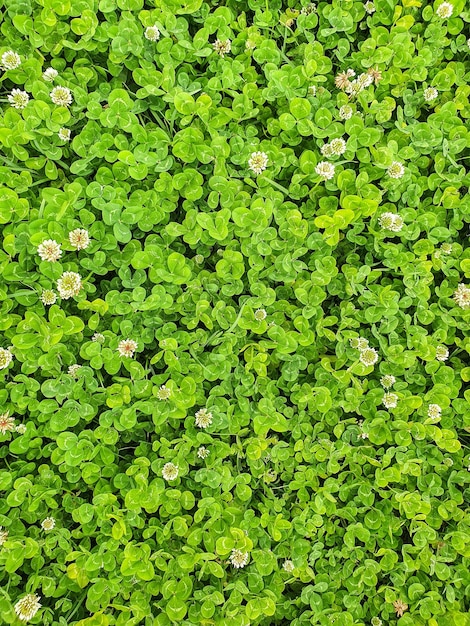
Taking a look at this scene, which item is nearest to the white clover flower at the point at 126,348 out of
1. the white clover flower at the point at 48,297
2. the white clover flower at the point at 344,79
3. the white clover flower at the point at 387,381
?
the white clover flower at the point at 48,297

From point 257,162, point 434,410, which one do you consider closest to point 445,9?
point 257,162

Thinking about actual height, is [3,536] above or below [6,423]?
below

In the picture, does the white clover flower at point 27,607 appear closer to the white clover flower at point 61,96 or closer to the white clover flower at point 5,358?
the white clover flower at point 5,358

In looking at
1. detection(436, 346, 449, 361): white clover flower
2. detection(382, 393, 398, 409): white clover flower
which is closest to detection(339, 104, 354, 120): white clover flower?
detection(436, 346, 449, 361): white clover flower

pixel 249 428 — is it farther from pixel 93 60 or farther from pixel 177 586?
pixel 93 60

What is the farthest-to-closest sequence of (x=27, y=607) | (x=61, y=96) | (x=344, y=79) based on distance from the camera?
(x=344, y=79), (x=61, y=96), (x=27, y=607)

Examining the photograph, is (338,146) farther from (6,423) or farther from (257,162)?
(6,423)

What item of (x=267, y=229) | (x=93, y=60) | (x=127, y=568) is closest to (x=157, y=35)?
(x=93, y=60)
